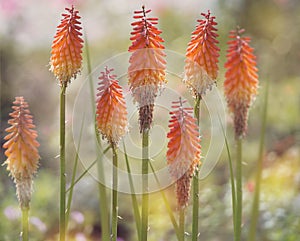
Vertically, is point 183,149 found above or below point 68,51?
below

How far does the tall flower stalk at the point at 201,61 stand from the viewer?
3051 millimetres

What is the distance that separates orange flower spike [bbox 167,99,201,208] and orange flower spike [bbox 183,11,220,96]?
16 cm

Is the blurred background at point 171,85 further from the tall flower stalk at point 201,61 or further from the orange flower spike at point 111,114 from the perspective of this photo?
the orange flower spike at point 111,114

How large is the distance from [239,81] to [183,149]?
1.85ft

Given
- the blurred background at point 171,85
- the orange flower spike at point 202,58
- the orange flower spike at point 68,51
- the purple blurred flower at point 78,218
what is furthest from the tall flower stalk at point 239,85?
the purple blurred flower at point 78,218

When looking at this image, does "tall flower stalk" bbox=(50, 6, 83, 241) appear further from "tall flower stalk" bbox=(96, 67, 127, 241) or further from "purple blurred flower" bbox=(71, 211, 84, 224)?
"purple blurred flower" bbox=(71, 211, 84, 224)

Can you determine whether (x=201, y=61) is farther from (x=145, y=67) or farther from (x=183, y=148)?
(x=183, y=148)

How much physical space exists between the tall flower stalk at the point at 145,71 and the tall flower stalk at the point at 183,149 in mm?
119

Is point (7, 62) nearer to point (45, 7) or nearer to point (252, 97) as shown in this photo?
point (45, 7)

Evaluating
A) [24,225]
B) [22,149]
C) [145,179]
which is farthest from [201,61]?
[24,225]

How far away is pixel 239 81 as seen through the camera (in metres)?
3.29

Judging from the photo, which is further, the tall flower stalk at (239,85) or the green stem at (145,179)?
the tall flower stalk at (239,85)

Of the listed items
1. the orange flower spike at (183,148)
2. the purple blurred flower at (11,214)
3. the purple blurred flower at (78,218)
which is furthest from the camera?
the purple blurred flower at (78,218)

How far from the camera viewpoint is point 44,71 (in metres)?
9.66
